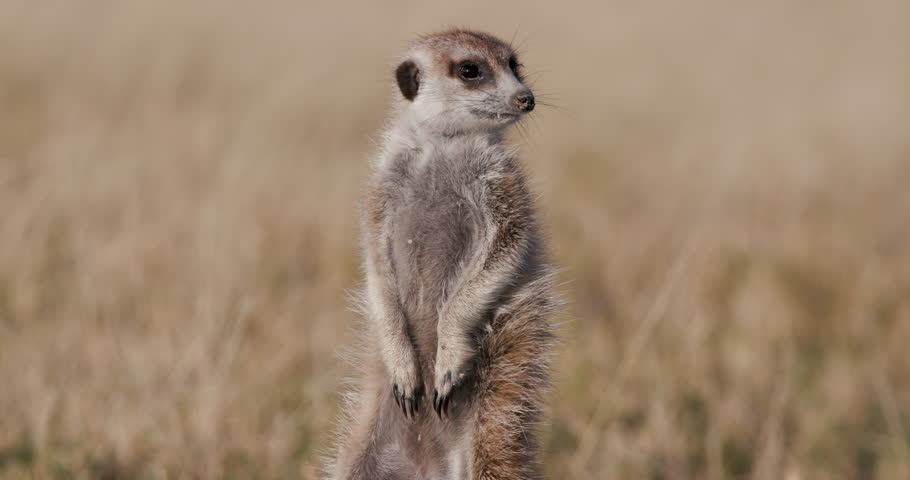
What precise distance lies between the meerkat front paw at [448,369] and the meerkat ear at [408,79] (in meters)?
0.97

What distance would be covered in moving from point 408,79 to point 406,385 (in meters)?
1.12

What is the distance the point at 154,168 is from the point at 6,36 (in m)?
5.60

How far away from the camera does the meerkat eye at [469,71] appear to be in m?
3.79

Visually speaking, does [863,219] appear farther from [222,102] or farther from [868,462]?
[222,102]

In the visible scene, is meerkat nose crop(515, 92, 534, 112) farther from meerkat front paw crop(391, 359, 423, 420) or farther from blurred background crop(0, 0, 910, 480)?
meerkat front paw crop(391, 359, 423, 420)

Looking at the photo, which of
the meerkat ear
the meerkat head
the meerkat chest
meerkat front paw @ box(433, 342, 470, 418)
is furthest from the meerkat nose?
meerkat front paw @ box(433, 342, 470, 418)

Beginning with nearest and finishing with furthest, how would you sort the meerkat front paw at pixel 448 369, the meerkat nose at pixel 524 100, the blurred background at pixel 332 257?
the meerkat front paw at pixel 448 369, the meerkat nose at pixel 524 100, the blurred background at pixel 332 257

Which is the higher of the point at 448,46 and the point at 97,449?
the point at 448,46

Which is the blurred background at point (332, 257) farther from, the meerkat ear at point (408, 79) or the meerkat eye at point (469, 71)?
the meerkat eye at point (469, 71)

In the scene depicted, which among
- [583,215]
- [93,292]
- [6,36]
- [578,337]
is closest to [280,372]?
[93,292]

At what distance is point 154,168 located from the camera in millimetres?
7523

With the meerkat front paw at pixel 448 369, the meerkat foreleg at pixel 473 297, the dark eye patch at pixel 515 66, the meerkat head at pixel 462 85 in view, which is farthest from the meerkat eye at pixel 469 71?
the meerkat front paw at pixel 448 369

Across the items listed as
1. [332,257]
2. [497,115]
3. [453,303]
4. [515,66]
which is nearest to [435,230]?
[453,303]

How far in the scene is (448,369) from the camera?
11.0 feet
